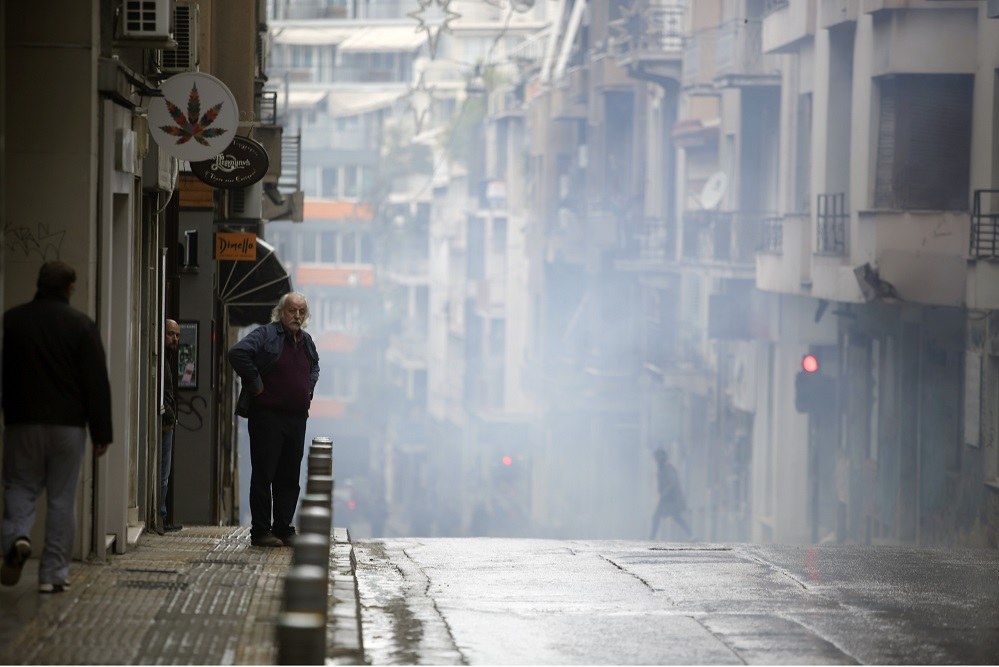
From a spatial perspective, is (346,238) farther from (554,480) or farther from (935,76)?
(935,76)

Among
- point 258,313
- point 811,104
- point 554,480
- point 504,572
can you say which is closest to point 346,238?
point 554,480

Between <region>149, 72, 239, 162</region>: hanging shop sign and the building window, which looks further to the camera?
the building window

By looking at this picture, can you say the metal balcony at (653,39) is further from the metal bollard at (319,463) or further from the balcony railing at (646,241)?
the metal bollard at (319,463)

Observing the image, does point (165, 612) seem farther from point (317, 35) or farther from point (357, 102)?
point (317, 35)

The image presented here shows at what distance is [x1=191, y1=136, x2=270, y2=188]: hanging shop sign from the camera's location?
749 inches

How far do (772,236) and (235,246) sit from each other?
47.1 ft

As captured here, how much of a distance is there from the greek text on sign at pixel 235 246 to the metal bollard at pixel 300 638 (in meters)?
15.2

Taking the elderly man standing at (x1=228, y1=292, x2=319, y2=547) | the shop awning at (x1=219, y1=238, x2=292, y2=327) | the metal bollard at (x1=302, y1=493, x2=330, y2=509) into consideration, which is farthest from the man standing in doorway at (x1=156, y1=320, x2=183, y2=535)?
the shop awning at (x1=219, y1=238, x2=292, y2=327)

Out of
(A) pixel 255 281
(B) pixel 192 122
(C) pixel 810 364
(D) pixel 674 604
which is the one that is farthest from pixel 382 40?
(D) pixel 674 604

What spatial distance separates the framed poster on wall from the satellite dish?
16.7 metres

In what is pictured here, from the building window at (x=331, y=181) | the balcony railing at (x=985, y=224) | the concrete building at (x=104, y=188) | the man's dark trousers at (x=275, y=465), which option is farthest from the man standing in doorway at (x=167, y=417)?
the building window at (x=331, y=181)

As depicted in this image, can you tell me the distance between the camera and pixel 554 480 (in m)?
51.9

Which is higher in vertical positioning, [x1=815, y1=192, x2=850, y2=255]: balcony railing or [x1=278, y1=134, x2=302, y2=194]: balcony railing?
[x1=278, y1=134, x2=302, y2=194]: balcony railing

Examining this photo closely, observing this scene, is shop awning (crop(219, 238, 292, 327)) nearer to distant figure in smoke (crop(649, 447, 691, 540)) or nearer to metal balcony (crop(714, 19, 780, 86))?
distant figure in smoke (crop(649, 447, 691, 540))
